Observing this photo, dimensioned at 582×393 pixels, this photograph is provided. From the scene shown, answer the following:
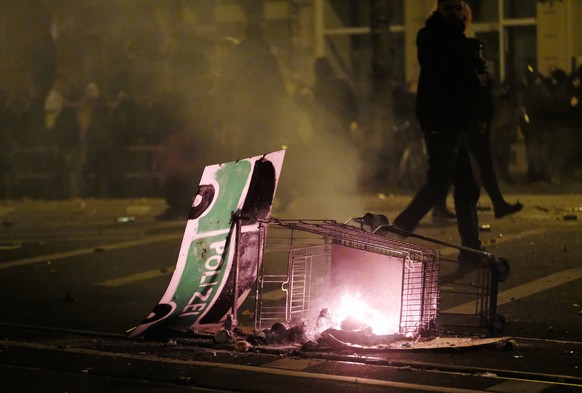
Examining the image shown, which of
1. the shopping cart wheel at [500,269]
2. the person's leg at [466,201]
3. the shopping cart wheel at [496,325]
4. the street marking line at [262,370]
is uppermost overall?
the person's leg at [466,201]

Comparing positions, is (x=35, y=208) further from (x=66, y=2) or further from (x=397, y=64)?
(x=397, y=64)

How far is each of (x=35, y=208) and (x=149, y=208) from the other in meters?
1.73

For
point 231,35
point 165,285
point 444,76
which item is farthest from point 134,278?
point 231,35

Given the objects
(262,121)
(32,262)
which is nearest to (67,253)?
(32,262)

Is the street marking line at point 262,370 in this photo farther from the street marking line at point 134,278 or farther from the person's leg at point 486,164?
the person's leg at point 486,164

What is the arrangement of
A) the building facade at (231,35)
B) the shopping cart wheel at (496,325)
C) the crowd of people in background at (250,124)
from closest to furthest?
the shopping cart wheel at (496,325) < the building facade at (231,35) < the crowd of people in background at (250,124)

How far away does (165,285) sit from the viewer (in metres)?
9.02

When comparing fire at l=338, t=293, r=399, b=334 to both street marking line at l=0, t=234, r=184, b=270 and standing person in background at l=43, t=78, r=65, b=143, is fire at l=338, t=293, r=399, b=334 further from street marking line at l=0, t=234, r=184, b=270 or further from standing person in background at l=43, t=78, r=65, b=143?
standing person in background at l=43, t=78, r=65, b=143

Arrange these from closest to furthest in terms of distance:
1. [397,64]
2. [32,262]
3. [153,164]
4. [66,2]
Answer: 1. [32,262]
2. [66,2]
3. [153,164]
4. [397,64]

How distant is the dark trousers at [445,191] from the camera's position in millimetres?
8930

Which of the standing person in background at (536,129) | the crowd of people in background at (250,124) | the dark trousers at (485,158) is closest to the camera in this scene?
the dark trousers at (485,158)

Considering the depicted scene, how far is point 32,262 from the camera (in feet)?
34.2

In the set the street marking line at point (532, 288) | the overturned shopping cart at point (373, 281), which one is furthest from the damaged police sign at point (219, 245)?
the street marking line at point (532, 288)

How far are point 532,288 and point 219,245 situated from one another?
274 centimetres
